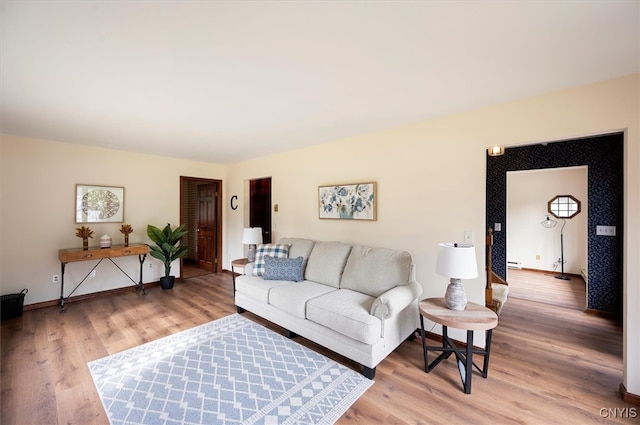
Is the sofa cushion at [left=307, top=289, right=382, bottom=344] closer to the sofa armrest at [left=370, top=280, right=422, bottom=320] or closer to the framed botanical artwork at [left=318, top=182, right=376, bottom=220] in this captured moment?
the sofa armrest at [left=370, top=280, right=422, bottom=320]

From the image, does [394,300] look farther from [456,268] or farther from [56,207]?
[56,207]

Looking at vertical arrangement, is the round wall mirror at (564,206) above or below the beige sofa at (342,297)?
above

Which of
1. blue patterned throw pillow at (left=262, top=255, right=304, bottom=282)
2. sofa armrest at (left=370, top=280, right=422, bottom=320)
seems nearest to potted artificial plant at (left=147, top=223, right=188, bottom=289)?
blue patterned throw pillow at (left=262, top=255, right=304, bottom=282)

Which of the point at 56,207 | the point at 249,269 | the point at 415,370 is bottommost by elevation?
the point at 415,370

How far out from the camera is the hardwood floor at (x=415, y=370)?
1.75 metres

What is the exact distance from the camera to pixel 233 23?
1.39 m

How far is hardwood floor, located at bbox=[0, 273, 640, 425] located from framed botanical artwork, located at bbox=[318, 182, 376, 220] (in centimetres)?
155

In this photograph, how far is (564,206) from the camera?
5.34 metres

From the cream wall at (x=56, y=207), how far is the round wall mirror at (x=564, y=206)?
777cm

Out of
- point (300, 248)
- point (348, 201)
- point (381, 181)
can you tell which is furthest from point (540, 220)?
point (300, 248)

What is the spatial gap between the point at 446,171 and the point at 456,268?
111 centimetres

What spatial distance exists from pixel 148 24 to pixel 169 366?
8.21ft

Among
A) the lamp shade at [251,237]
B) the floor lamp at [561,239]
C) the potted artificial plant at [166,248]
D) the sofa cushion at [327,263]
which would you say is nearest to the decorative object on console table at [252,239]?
the lamp shade at [251,237]

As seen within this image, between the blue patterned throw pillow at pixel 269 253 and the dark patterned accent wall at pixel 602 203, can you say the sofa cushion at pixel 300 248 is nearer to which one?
the blue patterned throw pillow at pixel 269 253
